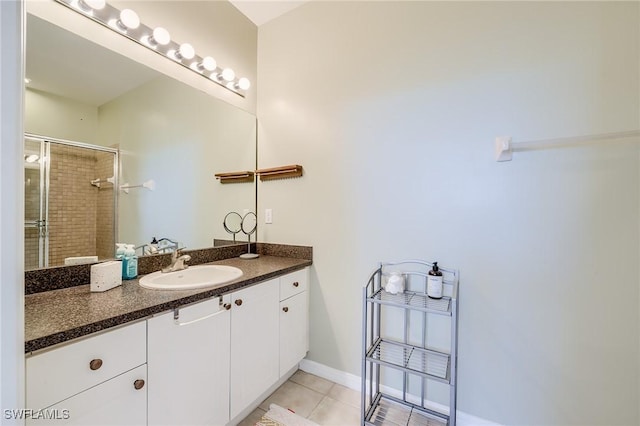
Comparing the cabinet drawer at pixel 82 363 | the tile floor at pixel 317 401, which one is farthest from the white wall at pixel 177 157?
the tile floor at pixel 317 401

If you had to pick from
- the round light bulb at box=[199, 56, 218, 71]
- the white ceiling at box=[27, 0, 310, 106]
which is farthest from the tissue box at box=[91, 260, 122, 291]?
the round light bulb at box=[199, 56, 218, 71]

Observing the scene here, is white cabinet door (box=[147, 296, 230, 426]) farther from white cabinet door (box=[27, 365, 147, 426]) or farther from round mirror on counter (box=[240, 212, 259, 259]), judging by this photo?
round mirror on counter (box=[240, 212, 259, 259])

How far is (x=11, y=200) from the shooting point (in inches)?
21.0

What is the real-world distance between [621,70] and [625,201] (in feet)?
1.83

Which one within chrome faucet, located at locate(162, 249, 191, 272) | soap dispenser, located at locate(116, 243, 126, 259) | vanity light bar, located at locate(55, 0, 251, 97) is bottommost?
chrome faucet, located at locate(162, 249, 191, 272)

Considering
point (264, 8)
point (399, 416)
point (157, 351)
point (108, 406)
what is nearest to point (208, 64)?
point (264, 8)

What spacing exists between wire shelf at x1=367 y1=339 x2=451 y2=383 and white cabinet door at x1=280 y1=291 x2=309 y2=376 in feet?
1.76

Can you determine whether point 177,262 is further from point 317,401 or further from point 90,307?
point 317,401

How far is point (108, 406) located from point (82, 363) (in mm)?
187

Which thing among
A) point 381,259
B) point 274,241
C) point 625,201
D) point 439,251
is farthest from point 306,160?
point 625,201

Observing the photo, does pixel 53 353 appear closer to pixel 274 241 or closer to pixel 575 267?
pixel 274 241

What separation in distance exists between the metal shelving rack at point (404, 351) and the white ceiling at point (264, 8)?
6.65ft

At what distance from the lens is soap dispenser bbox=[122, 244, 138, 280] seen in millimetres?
1291

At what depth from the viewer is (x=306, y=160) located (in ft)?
6.22
